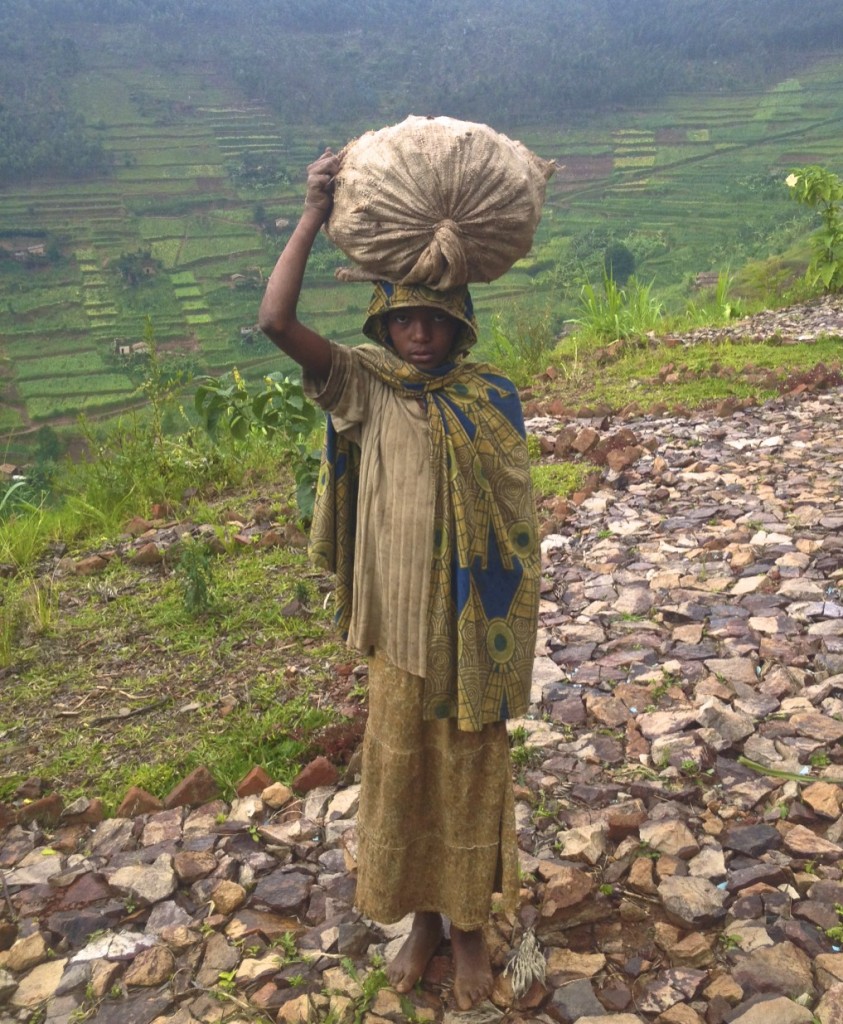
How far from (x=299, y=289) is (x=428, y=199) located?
31cm

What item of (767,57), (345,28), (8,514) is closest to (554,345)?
(8,514)

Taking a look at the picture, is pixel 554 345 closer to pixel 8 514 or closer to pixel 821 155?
pixel 8 514

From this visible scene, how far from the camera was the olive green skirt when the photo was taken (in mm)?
2102

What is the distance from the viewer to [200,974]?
2.38 metres

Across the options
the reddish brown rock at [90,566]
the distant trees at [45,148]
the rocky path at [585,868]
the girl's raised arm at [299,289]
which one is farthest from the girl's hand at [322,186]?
the distant trees at [45,148]

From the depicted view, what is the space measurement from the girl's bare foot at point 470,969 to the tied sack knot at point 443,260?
1.53 m

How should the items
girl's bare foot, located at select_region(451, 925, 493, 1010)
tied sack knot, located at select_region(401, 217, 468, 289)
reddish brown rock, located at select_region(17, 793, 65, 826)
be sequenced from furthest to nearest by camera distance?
reddish brown rock, located at select_region(17, 793, 65, 826)
girl's bare foot, located at select_region(451, 925, 493, 1010)
tied sack knot, located at select_region(401, 217, 468, 289)

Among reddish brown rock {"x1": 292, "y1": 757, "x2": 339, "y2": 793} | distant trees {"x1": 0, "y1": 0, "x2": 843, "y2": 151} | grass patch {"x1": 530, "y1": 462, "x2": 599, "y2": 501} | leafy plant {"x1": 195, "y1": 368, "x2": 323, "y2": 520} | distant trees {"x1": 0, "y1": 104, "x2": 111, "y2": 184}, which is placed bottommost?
reddish brown rock {"x1": 292, "y1": 757, "x2": 339, "y2": 793}

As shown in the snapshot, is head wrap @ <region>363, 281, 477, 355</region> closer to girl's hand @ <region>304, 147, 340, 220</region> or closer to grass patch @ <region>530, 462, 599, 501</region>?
girl's hand @ <region>304, 147, 340, 220</region>

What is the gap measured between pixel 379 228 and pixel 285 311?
0.25 meters

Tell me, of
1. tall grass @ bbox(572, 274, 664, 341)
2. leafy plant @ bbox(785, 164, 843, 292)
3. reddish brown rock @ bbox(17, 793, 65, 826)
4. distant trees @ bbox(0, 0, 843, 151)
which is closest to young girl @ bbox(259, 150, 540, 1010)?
reddish brown rock @ bbox(17, 793, 65, 826)

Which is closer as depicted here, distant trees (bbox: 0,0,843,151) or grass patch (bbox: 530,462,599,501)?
grass patch (bbox: 530,462,599,501)

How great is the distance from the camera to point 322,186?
6.27 ft

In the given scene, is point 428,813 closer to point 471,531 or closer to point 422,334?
point 471,531
